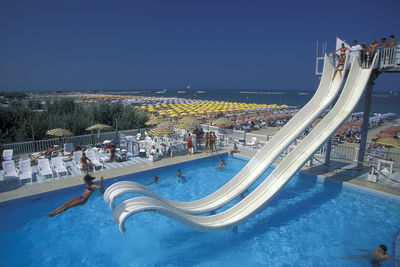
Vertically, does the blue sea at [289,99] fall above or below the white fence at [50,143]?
below

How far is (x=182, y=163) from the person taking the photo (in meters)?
11.0

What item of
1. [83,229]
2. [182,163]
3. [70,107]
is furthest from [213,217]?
[70,107]

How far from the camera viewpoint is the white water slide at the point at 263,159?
20.6 feet

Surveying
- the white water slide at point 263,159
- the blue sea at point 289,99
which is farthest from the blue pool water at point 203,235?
the blue sea at point 289,99

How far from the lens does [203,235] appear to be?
253 inches

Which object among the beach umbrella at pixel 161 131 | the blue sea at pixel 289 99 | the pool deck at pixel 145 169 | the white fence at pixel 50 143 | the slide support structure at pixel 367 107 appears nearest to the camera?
the pool deck at pixel 145 169

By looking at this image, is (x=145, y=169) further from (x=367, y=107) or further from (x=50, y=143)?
(x=367, y=107)

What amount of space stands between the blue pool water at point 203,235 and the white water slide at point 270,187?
2.28 feet

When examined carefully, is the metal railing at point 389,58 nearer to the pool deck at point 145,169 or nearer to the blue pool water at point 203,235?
the pool deck at point 145,169

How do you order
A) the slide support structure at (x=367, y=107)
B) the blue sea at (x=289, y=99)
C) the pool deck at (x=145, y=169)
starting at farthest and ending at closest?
the blue sea at (x=289, y=99) → the slide support structure at (x=367, y=107) → the pool deck at (x=145, y=169)

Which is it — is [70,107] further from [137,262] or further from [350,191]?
[350,191]

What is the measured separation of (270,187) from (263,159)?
132 centimetres

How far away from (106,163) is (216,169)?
16.3 feet

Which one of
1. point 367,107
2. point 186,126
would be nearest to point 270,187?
point 367,107
